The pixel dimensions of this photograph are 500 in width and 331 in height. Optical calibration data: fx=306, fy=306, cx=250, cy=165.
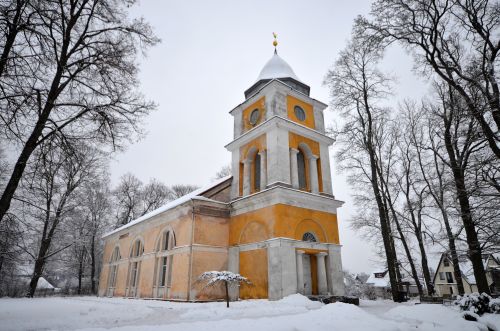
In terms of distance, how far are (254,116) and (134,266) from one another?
15.0 m

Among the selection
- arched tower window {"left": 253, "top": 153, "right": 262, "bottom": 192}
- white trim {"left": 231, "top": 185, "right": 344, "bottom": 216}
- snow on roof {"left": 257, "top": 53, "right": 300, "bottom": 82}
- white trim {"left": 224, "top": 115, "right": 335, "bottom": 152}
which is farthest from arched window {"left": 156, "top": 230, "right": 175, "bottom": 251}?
snow on roof {"left": 257, "top": 53, "right": 300, "bottom": 82}

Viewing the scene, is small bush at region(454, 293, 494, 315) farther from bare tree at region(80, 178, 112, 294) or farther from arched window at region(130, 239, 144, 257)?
bare tree at region(80, 178, 112, 294)

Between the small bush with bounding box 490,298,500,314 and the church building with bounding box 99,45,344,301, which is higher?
the church building with bounding box 99,45,344,301

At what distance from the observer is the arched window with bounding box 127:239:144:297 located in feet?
74.3

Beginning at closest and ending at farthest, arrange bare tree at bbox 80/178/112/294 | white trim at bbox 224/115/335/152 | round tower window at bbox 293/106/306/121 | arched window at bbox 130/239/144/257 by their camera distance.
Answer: white trim at bbox 224/115/335/152 → round tower window at bbox 293/106/306/121 → arched window at bbox 130/239/144/257 → bare tree at bbox 80/178/112/294

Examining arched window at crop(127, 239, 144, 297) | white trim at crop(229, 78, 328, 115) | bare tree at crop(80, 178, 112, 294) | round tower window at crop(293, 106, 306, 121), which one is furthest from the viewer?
bare tree at crop(80, 178, 112, 294)

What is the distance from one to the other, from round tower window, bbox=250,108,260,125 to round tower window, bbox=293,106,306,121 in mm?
2366

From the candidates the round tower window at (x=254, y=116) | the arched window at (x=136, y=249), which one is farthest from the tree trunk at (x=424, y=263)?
the arched window at (x=136, y=249)

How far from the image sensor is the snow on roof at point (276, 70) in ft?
67.8

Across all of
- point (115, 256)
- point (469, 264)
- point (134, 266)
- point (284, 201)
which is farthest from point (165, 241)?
point (469, 264)

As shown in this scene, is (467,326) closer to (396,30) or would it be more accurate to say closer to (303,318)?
(303,318)

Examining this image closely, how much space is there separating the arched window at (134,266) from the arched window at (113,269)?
143 inches

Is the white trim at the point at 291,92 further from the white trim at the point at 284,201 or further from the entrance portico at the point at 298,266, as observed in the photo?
the entrance portico at the point at 298,266

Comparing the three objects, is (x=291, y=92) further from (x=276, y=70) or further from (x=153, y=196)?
(x=153, y=196)
